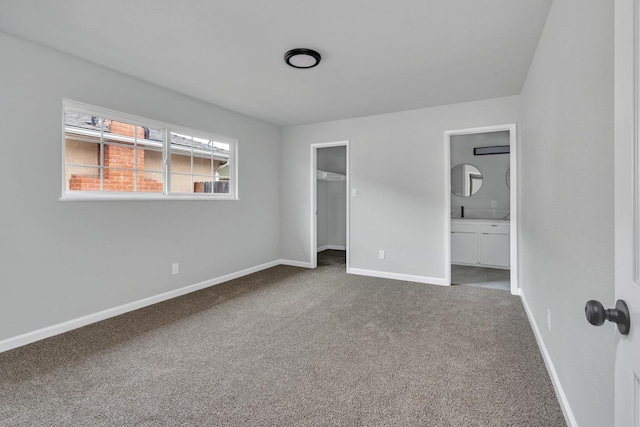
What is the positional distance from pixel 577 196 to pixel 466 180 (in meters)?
4.55

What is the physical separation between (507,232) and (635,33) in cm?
497

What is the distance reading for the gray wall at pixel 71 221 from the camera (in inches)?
96.5

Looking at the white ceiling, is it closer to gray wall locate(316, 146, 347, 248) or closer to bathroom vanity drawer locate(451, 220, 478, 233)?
bathroom vanity drawer locate(451, 220, 478, 233)

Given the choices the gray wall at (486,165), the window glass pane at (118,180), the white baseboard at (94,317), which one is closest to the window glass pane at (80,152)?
the window glass pane at (118,180)

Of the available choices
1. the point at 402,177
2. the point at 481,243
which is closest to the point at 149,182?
the point at 402,177

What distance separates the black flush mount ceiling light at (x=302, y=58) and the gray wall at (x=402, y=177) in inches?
79.4

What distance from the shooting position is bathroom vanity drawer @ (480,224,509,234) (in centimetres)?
500

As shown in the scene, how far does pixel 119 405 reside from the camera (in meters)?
1.78

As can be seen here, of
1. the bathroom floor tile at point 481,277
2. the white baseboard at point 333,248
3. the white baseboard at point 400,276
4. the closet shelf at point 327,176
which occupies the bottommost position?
the bathroom floor tile at point 481,277

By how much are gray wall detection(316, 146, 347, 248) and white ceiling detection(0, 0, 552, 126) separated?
3.52 m

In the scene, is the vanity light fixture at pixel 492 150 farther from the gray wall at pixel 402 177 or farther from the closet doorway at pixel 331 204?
the closet doorway at pixel 331 204

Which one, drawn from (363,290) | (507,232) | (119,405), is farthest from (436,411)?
(507,232)

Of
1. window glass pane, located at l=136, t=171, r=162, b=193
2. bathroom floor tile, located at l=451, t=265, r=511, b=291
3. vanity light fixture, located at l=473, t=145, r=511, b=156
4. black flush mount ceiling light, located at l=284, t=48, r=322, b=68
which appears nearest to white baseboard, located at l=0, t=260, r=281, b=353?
window glass pane, located at l=136, t=171, r=162, b=193

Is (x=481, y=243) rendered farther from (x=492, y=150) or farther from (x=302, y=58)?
(x=302, y=58)
